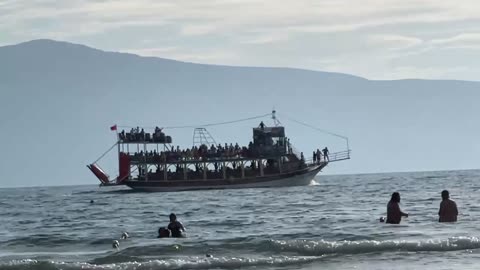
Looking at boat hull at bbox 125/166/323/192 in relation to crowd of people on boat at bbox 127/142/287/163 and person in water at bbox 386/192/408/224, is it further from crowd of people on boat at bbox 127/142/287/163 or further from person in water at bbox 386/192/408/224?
person in water at bbox 386/192/408/224

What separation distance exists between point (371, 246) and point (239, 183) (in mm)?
71265

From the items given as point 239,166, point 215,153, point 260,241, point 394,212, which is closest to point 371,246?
point 260,241

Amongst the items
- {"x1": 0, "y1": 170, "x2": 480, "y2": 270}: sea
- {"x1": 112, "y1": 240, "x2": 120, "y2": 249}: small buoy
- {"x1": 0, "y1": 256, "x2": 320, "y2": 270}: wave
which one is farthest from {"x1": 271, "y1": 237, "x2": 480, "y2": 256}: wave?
{"x1": 112, "y1": 240, "x2": 120, "y2": 249}: small buoy

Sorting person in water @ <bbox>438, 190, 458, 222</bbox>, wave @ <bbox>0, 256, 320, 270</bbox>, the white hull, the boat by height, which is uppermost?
the boat

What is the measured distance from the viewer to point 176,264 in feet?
115

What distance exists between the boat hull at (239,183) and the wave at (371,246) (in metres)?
68.1

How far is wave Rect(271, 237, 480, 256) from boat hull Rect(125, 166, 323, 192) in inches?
2681

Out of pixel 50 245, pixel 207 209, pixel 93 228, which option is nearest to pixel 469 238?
pixel 50 245

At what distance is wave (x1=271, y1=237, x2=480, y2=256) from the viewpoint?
36.3 m

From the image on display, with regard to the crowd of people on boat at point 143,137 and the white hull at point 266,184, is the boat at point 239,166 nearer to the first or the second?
the white hull at point 266,184

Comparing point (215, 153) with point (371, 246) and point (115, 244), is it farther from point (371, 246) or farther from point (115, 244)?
point (371, 246)

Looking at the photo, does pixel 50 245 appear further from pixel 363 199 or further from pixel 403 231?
pixel 363 199

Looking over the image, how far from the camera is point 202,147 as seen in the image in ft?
361

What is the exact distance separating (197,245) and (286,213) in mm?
17581
